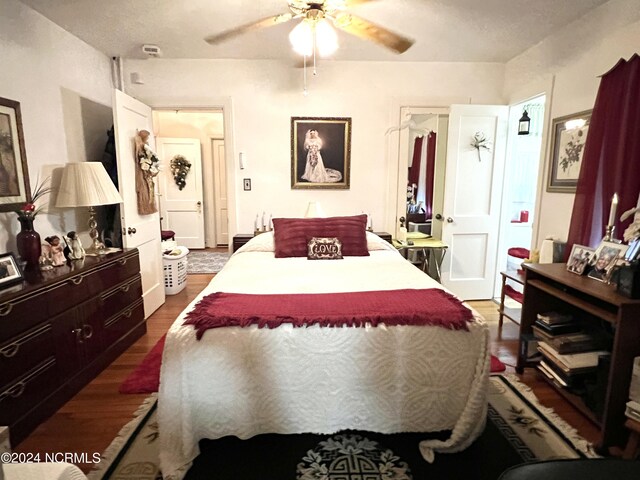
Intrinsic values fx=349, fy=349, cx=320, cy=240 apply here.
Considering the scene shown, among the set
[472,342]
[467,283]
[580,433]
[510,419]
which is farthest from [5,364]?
[467,283]

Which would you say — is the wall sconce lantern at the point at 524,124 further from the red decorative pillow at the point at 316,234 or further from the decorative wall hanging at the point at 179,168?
the decorative wall hanging at the point at 179,168

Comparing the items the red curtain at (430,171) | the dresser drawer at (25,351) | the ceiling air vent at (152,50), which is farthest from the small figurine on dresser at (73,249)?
the red curtain at (430,171)

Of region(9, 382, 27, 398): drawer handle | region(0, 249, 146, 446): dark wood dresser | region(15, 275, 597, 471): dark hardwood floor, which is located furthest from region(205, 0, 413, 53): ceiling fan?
region(15, 275, 597, 471): dark hardwood floor

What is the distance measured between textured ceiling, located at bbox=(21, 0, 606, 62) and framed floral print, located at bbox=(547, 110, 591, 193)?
75 centimetres

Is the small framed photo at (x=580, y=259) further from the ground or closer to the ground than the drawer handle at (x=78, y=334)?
further from the ground

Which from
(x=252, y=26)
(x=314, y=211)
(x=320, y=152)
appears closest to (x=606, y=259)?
(x=314, y=211)

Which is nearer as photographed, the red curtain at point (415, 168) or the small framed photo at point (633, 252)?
the small framed photo at point (633, 252)

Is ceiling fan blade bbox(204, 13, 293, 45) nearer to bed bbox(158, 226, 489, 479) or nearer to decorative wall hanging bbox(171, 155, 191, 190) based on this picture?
bed bbox(158, 226, 489, 479)

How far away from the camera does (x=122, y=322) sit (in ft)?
8.89

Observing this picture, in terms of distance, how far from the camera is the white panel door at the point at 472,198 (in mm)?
3541

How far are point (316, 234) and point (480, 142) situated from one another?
79.2 inches

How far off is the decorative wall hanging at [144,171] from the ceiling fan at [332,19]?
4.73 ft

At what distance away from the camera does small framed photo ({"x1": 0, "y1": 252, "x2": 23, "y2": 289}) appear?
1835 mm

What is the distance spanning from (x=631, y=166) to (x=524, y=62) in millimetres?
1755
